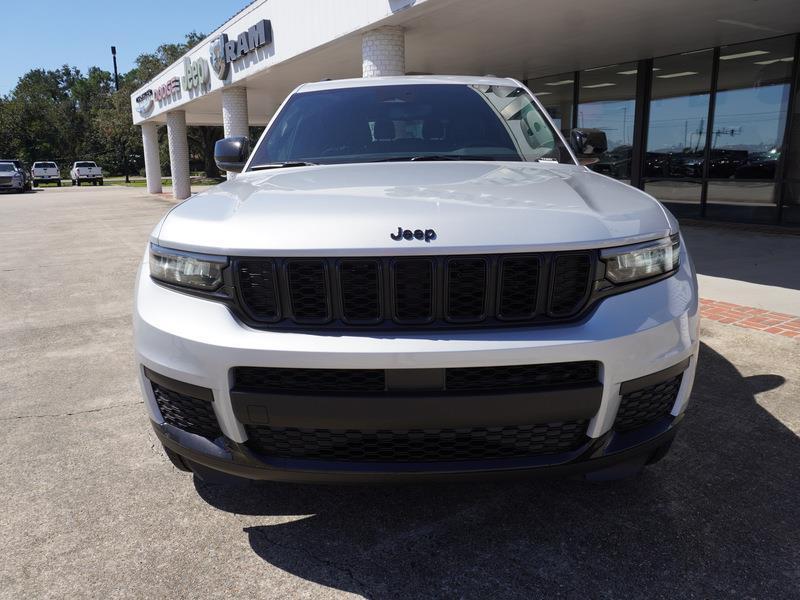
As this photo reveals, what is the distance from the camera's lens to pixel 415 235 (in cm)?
184

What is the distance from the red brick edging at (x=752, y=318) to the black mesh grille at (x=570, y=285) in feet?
12.4

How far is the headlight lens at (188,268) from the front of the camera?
6.45 feet

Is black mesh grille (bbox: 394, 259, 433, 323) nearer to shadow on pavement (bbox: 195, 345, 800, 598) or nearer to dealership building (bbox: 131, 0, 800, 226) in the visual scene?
shadow on pavement (bbox: 195, 345, 800, 598)

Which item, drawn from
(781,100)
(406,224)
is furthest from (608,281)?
(781,100)

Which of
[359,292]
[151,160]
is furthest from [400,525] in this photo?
[151,160]

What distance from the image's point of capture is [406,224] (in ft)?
6.16

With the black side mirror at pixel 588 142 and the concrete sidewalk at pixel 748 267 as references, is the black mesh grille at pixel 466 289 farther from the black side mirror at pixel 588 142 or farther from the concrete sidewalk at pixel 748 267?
the concrete sidewalk at pixel 748 267

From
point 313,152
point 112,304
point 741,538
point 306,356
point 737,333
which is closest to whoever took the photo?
point 306,356

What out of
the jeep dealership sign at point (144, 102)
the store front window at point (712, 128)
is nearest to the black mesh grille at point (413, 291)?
the store front window at point (712, 128)

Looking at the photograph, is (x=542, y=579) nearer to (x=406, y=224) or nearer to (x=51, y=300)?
(x=406, y=224)

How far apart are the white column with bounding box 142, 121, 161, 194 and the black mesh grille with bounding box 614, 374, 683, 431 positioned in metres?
33.0

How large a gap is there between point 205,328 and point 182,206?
28.8 inches

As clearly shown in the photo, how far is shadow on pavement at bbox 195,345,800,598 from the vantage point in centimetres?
203

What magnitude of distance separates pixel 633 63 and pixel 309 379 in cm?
1417
